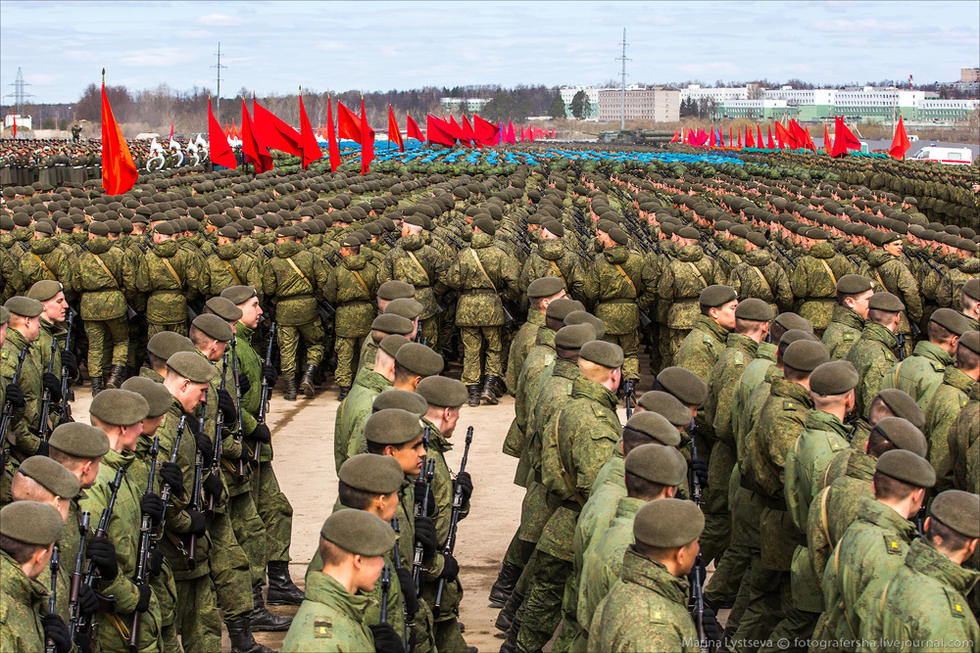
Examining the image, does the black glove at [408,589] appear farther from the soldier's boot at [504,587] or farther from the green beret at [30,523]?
the soldier's boot at [504,587]

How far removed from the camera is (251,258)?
1305 centimetres

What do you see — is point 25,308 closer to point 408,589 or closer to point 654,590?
point 408,589

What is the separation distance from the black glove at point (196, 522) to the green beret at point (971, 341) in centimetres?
407

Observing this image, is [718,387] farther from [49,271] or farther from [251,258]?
[49,271]

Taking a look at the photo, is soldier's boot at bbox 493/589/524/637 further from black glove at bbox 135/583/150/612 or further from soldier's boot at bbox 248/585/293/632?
black glove at bbox 135/583/150/612

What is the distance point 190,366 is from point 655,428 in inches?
94.8

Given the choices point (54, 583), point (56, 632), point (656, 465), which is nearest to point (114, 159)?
point (54, 583)

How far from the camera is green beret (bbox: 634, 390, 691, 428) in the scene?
5.73 metres

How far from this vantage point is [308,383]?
1314 cm

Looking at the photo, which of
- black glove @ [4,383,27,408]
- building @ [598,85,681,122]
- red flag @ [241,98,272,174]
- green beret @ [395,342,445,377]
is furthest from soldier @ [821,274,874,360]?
building @ [598,85,681,122]

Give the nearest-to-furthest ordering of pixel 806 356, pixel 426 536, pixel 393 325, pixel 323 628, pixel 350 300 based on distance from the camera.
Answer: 1. pixel 323 628
2. pixel 426 536
3. pixel 806 356
4. pixel 393 325
5. pixel 350 300

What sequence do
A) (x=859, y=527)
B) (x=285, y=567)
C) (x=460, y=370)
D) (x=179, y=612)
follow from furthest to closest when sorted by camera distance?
(x=460, y=370) < (x=285, y=567) < (x=179, y=612) < (x=859, y=527)

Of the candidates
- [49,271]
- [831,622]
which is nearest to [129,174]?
[49,271]

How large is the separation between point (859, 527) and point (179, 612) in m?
3.42
